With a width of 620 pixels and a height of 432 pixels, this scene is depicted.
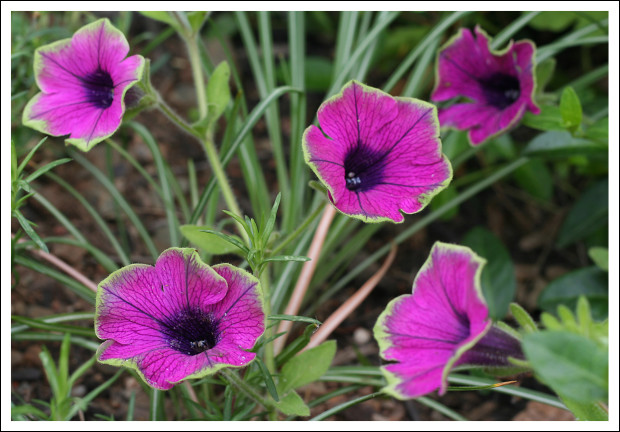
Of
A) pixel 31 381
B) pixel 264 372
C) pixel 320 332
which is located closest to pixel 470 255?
pixel 264 372

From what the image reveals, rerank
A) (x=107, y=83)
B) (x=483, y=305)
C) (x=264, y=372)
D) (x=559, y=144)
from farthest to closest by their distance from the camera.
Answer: (x=559, y=144) < (x=107, y=83) < (x=264, y=372) < (x=483, y=305)

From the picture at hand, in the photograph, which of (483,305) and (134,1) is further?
(134,1)

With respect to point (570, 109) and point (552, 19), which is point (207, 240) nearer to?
point (570, 109)

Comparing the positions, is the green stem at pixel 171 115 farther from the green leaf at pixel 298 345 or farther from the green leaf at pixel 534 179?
the green leaf at pixel 534 179

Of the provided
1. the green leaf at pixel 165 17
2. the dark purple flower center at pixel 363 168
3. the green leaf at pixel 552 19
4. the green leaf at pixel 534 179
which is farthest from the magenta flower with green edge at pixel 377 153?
the green leaf at pixel 552 19

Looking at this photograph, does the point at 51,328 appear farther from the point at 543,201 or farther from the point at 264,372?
the point at 543,201

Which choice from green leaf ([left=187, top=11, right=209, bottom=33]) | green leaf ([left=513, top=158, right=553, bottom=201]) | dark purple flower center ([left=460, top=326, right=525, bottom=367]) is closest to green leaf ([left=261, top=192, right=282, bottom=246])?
dark purple flower center ([left=460, top=326, right=525, bottom=367])
